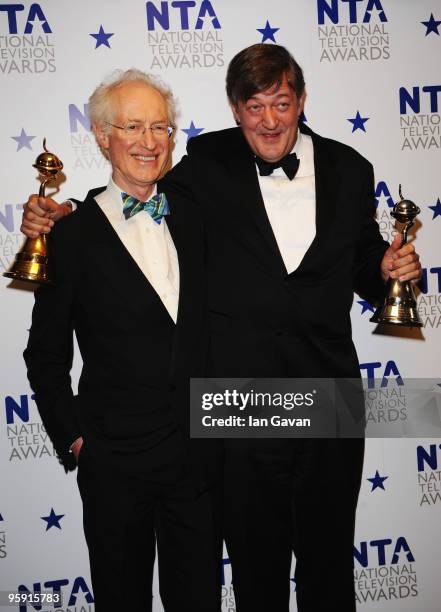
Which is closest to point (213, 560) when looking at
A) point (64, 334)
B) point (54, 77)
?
point (64, 334)

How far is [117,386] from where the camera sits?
6.72ft

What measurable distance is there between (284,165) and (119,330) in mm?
800

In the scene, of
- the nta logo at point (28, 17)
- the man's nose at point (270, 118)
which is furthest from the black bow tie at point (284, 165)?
the nta logo at point (28, 17)

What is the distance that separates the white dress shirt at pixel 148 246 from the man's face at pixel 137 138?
0.11m

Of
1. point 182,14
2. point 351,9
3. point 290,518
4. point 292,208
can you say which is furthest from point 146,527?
point 351,9

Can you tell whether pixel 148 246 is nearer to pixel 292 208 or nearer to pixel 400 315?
pixel 292 208

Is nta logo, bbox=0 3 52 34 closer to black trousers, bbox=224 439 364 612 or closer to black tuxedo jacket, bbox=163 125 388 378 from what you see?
black tuxedo jacket, bbox=163 125 388 378

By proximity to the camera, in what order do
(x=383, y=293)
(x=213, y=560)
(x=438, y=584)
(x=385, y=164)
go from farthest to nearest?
(x=438, y=584)
(x=385, y=164)
(x=383, y=293)
(x=213, y=560)

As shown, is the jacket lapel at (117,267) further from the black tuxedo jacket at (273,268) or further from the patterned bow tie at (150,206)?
the black tuxedo jacket at (273,268)

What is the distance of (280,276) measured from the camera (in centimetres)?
218

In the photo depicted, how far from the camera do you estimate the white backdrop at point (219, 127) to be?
8.47 ft

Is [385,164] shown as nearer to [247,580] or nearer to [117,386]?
[117,386]

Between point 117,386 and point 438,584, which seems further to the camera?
point 438,584

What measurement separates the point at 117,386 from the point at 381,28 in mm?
1837
